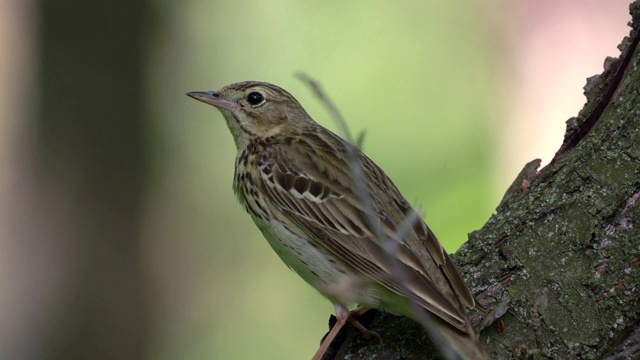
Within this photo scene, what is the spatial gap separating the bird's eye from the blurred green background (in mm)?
2343

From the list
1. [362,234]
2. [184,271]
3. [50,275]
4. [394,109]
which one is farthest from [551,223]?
[394,109]

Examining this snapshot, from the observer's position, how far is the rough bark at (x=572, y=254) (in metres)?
3.96

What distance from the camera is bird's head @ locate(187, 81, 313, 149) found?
17.6 feet

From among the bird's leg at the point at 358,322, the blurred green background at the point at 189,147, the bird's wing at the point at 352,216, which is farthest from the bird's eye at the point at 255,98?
the blurred green background at the point at 189,147

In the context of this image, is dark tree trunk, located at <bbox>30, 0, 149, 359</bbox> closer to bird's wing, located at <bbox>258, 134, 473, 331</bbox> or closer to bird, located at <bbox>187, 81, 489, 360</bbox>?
bird, located at <bbox>187, 81, 489, 360</bbox>

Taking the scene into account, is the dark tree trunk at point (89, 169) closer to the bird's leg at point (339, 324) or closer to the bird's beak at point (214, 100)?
the bird's beak at point (214, 100)

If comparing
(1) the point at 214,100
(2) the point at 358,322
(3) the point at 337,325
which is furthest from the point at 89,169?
(2) the point at 358,322

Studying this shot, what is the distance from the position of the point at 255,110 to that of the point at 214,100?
241 mm

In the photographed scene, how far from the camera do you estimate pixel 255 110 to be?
→ 5406mm

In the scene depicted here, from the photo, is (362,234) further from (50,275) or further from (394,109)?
(394,109)

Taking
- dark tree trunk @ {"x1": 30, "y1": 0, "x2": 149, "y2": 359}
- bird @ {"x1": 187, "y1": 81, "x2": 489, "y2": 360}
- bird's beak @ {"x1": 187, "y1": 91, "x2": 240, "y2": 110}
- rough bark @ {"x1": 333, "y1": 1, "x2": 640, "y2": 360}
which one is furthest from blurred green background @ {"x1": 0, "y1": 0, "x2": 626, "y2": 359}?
rough bark @ {"x1": 333, "y1": 1, "x2": 640, "y2": 360}

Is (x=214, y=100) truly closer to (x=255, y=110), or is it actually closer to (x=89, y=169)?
A: (x=255, y=110)

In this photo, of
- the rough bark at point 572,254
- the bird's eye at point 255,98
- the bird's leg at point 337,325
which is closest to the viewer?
the rough bark at point 572,254

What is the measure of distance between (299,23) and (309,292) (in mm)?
3408
